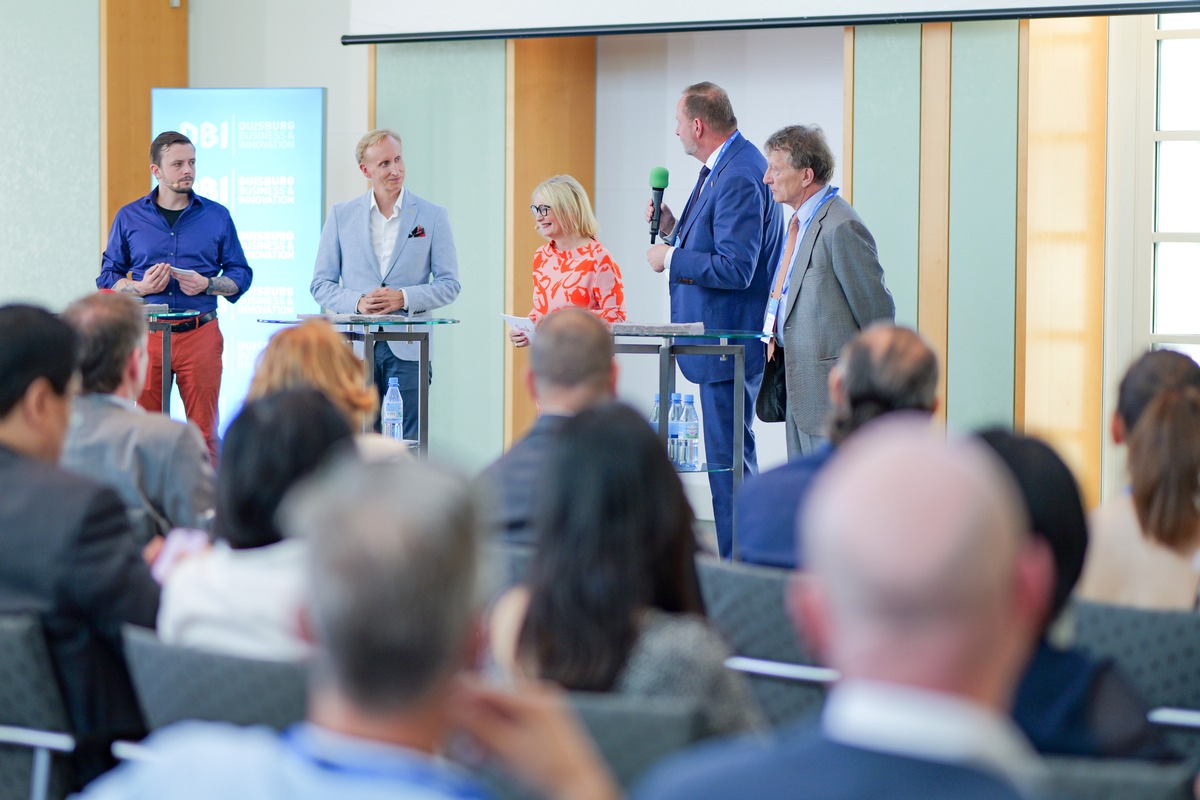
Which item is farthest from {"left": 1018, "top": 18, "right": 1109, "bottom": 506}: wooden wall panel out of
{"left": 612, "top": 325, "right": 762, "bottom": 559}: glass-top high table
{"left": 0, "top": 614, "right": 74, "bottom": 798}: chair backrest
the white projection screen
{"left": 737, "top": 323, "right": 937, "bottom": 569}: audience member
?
{"left": 0, "top": 614, "right": 74, "bottom": 798}: chair backrest

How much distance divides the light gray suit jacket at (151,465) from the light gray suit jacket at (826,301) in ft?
8.80

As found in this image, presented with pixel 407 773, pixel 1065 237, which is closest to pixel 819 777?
pixel 407 773

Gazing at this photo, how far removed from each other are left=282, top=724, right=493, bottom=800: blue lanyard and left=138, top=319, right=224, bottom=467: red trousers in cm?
567

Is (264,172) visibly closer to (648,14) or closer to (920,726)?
(648,14)

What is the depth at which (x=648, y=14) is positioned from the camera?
274 inches

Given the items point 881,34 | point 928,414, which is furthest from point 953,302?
point 928,414

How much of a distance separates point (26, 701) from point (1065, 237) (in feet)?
19.0

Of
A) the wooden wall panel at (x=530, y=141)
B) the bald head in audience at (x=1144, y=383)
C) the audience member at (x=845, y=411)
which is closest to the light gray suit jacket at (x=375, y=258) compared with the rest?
the wooden wall panel at (x=530, y=141)

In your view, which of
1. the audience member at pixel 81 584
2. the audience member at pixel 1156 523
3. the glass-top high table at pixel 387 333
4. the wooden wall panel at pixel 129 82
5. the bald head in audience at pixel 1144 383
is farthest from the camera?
the wooden wall panel at pixel 129 82

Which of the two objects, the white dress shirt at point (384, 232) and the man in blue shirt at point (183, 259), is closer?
the white dress shirt at point (384, 232)

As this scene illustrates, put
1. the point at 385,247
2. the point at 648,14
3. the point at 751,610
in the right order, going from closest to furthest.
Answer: the point at 751,610, the point at 385,247, the point at 648,14

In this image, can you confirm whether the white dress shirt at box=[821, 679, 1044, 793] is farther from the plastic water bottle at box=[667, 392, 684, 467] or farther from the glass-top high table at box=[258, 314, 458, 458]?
the glass-top high table at box=[258, 314, 458, 458]

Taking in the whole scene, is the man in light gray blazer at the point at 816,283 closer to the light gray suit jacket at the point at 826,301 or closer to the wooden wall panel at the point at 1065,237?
the light gray suit jacket at the point at 826,301

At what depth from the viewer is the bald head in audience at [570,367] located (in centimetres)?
303
